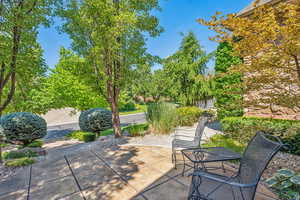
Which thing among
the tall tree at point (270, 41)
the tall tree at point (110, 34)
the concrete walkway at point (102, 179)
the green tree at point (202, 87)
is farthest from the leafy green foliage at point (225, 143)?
the green tree at point (202, 87)

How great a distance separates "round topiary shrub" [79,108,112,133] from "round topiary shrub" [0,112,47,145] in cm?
216

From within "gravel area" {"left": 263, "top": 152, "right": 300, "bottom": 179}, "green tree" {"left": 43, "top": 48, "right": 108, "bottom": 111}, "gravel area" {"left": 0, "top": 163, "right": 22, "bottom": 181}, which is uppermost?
"green tree" {"left": 43, "top": 48, "right": 108, "bottom": 111}

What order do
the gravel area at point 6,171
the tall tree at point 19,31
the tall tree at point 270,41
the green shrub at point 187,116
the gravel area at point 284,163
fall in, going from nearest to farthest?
the tall tree at point 270,41 < the gravel area at point 284,163 < the gravel area at point 6,171 < the tall tree at point 19,31 < the green shrub at point 187,116

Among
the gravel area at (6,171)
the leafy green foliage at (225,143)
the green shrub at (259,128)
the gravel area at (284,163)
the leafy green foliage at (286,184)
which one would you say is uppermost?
the green shrub at (259,128)

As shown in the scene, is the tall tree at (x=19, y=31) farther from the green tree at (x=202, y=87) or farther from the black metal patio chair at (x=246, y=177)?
the green tree at (x=202, y=87)

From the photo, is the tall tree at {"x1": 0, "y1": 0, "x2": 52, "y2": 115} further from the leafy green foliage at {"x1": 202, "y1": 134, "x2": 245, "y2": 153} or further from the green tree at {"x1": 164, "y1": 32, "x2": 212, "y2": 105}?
the green tree at {"x1": 164, "y1": 32, "x2": 212, "y2": 105}

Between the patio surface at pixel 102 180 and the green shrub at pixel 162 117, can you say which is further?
the green shrub at pixel 162 117

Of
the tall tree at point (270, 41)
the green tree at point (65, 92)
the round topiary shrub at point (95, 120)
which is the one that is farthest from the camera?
the green tree at point (65, 92)

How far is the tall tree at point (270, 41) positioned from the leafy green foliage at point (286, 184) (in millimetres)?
1014

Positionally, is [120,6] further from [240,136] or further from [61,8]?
[240,136]

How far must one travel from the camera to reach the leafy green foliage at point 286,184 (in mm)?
1849

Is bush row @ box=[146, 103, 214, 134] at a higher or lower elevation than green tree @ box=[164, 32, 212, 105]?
lower

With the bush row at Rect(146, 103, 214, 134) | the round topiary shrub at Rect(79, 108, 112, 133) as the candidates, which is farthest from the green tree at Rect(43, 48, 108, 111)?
the bush row at Rect(146, 103, 214, 134)

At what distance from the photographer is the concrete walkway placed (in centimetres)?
211
